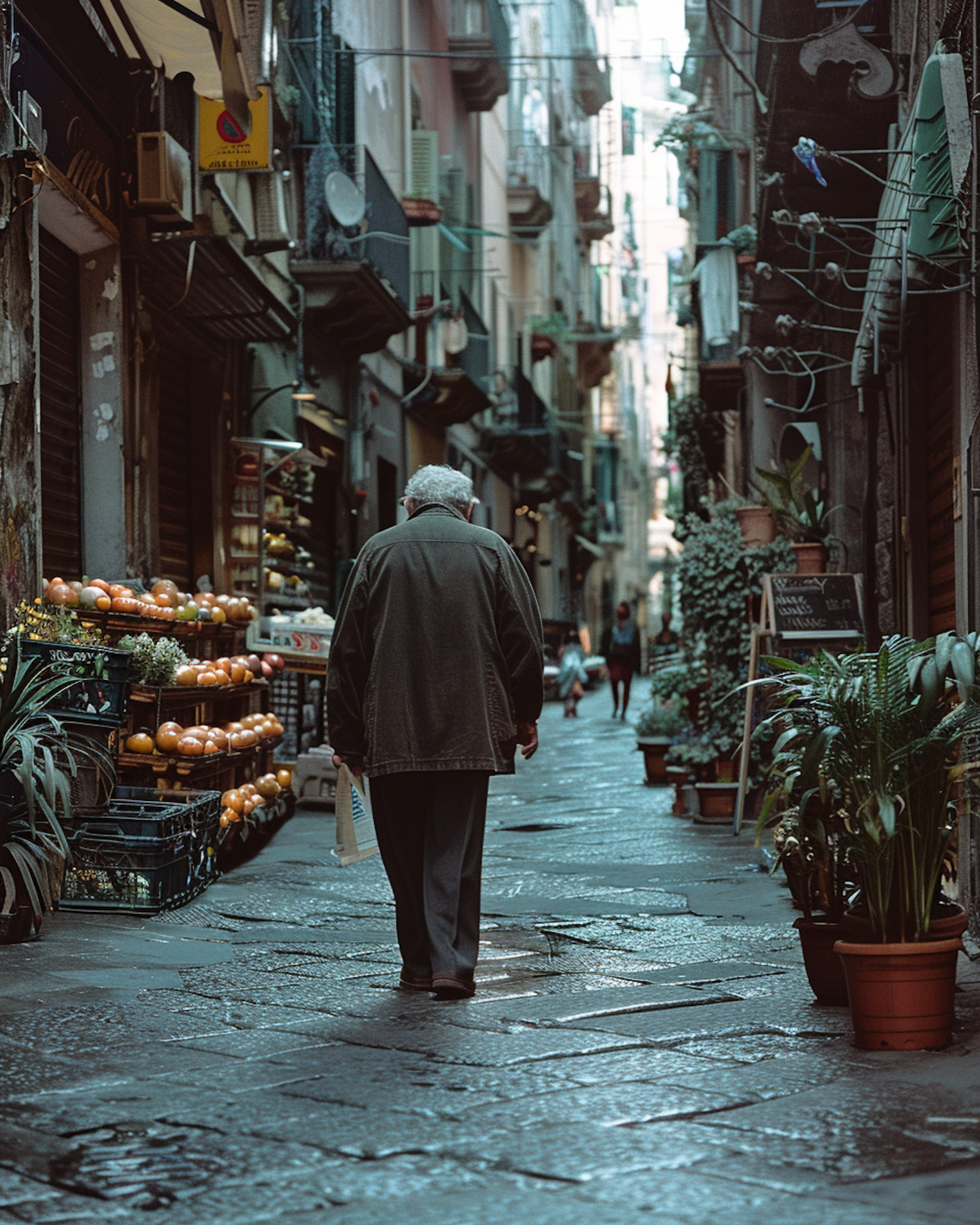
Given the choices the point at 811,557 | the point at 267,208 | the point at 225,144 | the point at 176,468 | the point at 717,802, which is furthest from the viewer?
the point at 267,208

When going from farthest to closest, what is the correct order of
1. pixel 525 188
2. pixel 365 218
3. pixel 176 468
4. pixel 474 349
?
pixel 525 188 < pixel 474 349 < pixel 365 218 < pixel 176 468

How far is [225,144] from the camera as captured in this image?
1210cm

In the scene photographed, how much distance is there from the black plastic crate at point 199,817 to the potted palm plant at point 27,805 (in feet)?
3.96

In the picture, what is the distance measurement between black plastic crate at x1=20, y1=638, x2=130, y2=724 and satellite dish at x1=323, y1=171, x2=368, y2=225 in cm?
1000

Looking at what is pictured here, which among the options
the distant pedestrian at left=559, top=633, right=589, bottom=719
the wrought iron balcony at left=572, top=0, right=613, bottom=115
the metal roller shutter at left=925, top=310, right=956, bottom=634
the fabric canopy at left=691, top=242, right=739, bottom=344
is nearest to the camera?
the metal roller shutter at left=925, top=310, right=956, bottom=634

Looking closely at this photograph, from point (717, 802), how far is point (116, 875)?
201 inches

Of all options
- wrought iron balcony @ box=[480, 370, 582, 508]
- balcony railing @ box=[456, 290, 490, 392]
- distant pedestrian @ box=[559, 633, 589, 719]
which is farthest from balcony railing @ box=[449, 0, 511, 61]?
distant pedestrian @ box=[559, 633, 589, 719]

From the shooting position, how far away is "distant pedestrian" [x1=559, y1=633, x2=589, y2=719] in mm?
26141

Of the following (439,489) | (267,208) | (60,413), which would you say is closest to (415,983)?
(439,489)

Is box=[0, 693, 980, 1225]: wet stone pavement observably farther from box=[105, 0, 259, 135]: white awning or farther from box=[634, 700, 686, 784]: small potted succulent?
box=[634, 700, 686, 784]: small potted succulent

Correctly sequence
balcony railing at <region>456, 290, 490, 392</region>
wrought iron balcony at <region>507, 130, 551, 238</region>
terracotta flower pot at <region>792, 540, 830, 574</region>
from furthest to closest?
wrought iron balcony at <region>507, 130, 551, 238</region> < balcony railing at <region>456, 290, 490, 392</region> < terracotta flower pot at <region>792, 540, 830, 574</region>

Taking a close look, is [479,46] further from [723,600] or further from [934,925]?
[934,925]

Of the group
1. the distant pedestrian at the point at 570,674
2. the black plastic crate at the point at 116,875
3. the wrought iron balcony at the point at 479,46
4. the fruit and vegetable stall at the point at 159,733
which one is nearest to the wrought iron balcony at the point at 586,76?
the wrought iron balcony at the point at 479,46

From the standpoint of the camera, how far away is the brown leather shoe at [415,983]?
566 centimetres
